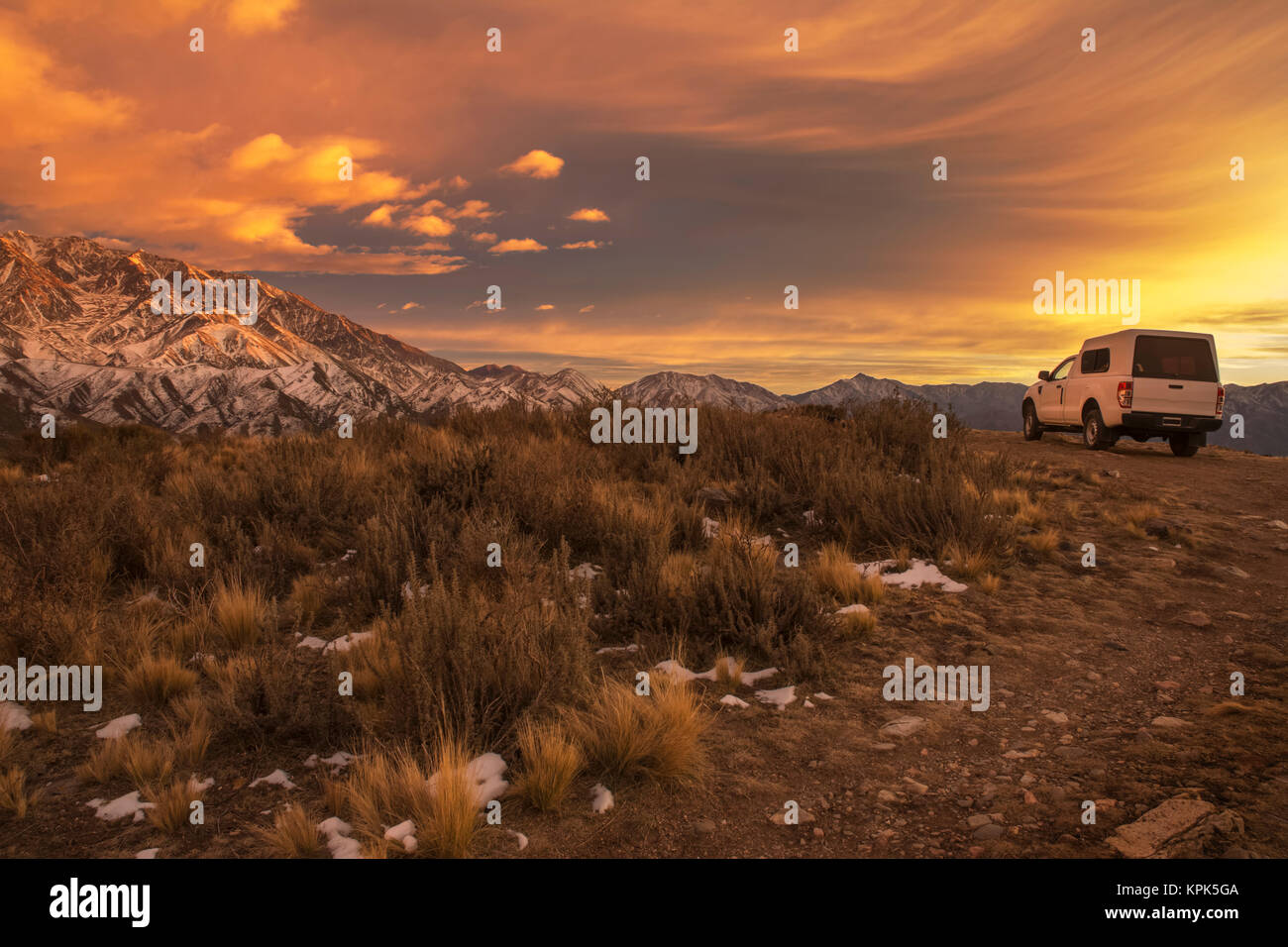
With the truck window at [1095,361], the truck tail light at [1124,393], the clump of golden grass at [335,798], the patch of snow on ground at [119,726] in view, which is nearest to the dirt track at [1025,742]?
the clump of golden grass at [335,798]

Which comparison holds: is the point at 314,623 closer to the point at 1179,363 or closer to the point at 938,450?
the point at 938,450

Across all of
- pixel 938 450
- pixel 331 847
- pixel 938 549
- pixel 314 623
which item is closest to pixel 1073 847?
pixel 331 847

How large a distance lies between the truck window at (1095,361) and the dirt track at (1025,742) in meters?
8.74

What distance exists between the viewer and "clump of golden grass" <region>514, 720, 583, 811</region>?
2.69 meters

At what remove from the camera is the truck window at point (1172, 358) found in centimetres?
1225

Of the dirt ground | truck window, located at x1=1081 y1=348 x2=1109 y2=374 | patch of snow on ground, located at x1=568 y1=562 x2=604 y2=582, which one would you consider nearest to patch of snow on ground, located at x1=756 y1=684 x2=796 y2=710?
the dirt ground

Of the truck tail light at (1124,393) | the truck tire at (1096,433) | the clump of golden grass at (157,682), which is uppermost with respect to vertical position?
the truck tail light at (1124,393)

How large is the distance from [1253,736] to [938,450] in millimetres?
5930

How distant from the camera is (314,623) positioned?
4.75m

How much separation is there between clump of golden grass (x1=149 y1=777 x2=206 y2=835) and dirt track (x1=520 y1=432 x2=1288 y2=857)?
1.45m

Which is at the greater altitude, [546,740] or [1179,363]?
[1179,363]

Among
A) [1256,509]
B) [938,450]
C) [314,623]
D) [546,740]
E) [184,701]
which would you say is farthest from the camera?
[938,450]

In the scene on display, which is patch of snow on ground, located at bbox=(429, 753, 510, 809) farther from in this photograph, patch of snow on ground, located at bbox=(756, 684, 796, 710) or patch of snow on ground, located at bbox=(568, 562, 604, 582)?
patch of snow on ground, located at bbox=(568, 562, 604, 582)

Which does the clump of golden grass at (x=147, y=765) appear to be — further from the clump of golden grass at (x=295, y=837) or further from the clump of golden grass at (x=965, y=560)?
the clump of golden grass at (x=965, y=560)
